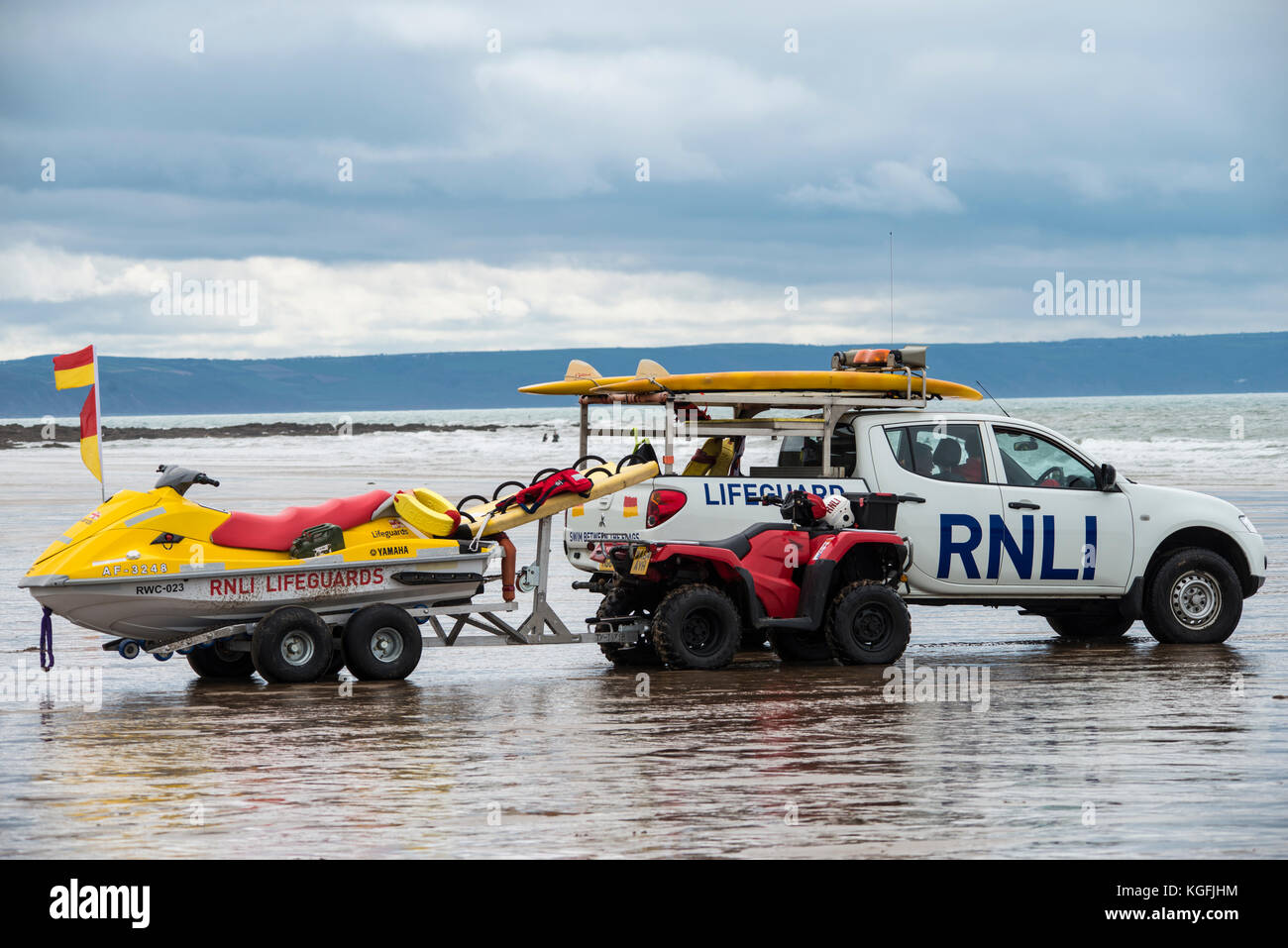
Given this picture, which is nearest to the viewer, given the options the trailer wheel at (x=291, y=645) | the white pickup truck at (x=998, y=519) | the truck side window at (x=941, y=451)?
the trailer wheel at (x=291, y=645)

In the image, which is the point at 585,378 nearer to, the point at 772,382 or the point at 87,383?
the point at 772,382

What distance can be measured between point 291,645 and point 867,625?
13.2ft

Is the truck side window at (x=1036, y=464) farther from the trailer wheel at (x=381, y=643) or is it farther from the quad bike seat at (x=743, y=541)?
the trailer wheel at (x=381, y=643)

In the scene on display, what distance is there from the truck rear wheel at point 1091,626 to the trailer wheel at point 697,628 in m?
3.83

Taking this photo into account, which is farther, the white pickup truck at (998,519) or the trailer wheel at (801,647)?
the white pickup truck at (998,519)

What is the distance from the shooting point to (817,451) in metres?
13.2

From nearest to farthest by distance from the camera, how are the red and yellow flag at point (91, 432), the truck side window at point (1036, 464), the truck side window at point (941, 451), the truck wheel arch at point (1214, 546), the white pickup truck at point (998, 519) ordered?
the red and yellow flag at point (91, 432)
the white pickup truck at point (998, 519)
the truck side window at point (941, 451)
the truck side window at point (1036, 464)
the truck wheel arch at point (1214, 546)

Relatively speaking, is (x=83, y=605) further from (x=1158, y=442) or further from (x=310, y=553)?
(x=1158, y=442)

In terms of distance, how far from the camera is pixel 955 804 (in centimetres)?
719

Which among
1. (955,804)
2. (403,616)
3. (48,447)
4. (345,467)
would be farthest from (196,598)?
(48,447)

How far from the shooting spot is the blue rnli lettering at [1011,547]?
12812 mm

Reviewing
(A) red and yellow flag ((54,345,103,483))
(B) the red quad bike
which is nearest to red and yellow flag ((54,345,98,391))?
(A) red and yellow flag ((54,345,103,483))

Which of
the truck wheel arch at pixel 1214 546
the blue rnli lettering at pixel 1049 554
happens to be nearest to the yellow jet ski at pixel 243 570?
the blue rnli lettering at pixel 1049 554

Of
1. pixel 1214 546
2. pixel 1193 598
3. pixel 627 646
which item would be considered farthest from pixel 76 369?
pixel 1214 546
